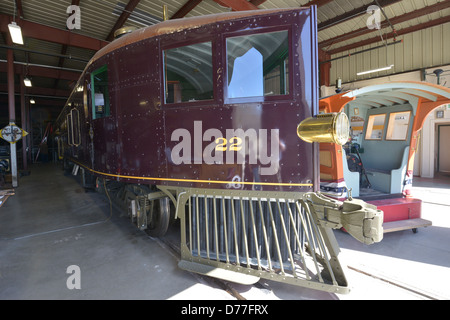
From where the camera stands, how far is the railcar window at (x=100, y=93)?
Answer: 3950mm

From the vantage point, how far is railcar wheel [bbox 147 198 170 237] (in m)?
3.78

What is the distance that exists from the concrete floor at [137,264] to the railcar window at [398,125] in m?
1.79

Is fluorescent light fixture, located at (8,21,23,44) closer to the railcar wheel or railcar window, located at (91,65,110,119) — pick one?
railcar window, located at (91,65,110,119)

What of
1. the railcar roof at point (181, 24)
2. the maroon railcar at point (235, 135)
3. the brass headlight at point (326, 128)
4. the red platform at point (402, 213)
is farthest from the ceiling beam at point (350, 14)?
the brass headlight at point (326, 128)

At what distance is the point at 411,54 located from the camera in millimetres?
10688

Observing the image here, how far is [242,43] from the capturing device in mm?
2645

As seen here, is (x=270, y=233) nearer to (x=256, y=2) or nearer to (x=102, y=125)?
(x=102, y=125)

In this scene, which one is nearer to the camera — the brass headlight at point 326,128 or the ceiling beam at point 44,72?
the brass headlight at point 326,128

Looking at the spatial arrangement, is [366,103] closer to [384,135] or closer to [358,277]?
[384,135]

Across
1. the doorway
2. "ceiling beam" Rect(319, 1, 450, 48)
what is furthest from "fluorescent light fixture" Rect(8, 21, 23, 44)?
the doorway

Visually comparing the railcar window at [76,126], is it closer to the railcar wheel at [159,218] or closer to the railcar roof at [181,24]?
the railcar roof at [181,24]

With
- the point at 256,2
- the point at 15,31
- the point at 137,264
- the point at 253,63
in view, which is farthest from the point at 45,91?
the point at 253,63

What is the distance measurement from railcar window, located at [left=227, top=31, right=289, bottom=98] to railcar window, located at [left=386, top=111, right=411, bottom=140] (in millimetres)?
3725
